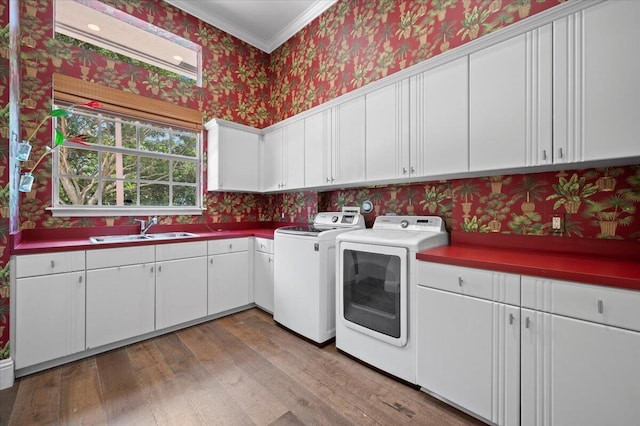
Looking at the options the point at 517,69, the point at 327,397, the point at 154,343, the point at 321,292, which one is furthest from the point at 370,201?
the point at 154,343

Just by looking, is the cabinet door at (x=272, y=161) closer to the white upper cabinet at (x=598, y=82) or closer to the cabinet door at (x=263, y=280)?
the cabinet door at (x=263, y=280)

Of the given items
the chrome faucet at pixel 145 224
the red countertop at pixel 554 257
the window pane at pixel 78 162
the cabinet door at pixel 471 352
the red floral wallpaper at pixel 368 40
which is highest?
the red floral wallpaper at pixel 368 40

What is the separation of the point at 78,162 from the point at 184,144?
103 centimetres

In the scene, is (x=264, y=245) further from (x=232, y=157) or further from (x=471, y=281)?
(x=471, y=281)

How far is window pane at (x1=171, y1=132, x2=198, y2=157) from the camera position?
3270mm

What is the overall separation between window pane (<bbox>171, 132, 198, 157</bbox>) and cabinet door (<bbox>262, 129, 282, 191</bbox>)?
0.84m

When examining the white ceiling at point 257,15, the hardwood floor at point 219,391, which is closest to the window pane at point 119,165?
the hardwood floor at point 219,391

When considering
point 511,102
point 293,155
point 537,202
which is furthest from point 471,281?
point 293,155

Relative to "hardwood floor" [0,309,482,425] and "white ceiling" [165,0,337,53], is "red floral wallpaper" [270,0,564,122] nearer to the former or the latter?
"white ceiling" [165,0,337,53]

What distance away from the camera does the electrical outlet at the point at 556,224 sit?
171 centimetres

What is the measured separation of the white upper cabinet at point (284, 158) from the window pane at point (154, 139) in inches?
44.9

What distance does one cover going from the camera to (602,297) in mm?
1137

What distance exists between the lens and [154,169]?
3139 mm

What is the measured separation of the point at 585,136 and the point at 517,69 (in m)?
0.54
